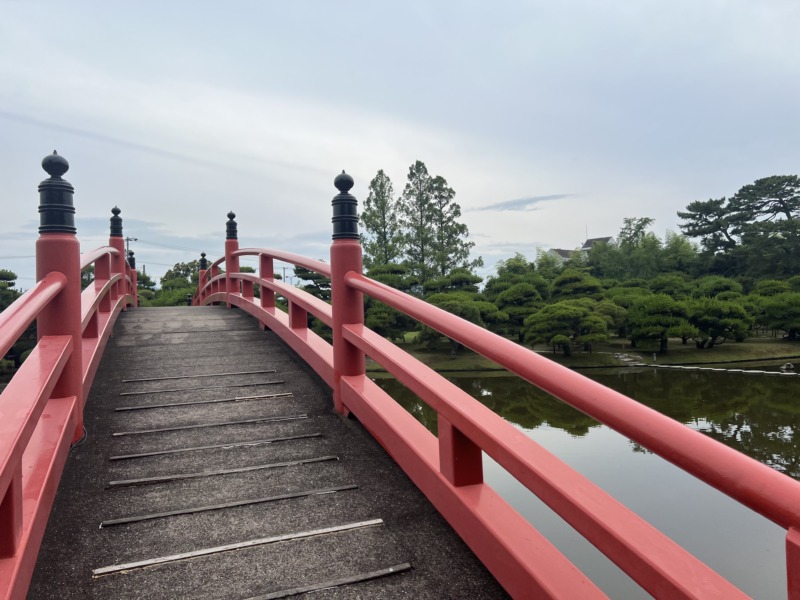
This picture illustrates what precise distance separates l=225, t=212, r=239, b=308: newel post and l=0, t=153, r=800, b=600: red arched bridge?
3.69 m

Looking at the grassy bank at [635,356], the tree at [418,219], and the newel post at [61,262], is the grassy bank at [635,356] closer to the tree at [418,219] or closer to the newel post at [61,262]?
the tree at [418,219]

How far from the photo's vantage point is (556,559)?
59.0 inches

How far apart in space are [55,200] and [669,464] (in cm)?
829

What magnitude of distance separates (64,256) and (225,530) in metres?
1.45

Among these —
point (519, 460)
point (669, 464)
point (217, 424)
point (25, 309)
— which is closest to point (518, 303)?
point (669, 464)

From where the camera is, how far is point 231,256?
691 centimetres

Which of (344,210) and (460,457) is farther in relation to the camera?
(344,210)

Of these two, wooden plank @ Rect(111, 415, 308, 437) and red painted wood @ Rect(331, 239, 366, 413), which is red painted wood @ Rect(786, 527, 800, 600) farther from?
wooden plank @ Rect(111, 415, 308, 437)

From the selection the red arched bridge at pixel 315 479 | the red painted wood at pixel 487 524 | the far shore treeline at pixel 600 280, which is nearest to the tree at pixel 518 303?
the far shore treeline at pixel 600 280

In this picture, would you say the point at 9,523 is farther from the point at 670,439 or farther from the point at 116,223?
the point at 116,223

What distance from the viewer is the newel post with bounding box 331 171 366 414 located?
2789 millimetres

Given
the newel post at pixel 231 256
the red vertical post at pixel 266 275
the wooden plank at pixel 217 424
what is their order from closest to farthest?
the wooden plank at pixel 217 424 → the red vertical post at pixel 266 275 → the newel post at pixel 231 256

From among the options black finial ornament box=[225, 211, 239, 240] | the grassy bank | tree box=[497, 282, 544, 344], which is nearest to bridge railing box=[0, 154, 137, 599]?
black finial ornament box=[225, 211, 239, 240]

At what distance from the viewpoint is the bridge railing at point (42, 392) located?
1.46 m
